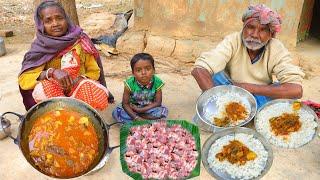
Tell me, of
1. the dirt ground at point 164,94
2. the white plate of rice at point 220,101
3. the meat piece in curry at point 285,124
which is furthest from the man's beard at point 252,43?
the dirt ground at point 164,94

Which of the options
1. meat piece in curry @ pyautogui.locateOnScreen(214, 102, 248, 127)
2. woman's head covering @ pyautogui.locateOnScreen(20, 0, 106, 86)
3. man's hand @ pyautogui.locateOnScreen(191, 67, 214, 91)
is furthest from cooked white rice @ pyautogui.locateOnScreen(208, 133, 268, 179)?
woman's head covering @ pyautogui.locateOnScreen(20, 0, 106, 86)

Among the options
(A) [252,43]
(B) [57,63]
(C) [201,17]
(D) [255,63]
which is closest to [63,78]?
(B) [57,63]

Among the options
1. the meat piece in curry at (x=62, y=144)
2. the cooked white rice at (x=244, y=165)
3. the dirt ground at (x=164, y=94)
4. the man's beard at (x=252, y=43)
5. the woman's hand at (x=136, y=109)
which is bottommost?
the dirt ground at (x=164, y=94)

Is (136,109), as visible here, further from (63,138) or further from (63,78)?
(63,138)

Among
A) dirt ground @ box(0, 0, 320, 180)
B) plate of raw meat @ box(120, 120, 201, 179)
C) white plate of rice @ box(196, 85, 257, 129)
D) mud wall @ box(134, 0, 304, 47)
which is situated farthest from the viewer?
mud wall @ box(134, 0, 304, 47)

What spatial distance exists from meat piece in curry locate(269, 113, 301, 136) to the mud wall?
6.42ft

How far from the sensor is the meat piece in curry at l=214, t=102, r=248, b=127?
328 cm

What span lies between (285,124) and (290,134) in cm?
9

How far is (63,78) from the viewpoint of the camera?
3.16m

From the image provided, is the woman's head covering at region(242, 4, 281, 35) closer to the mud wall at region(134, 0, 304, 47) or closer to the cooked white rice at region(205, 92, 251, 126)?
the cooked white rice at region(205, 92, 251, 126)

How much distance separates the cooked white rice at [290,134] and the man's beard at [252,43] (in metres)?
0.53

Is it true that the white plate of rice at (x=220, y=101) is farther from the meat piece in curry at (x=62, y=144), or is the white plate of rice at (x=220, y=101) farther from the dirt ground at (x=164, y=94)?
the meat piece in curry at (x=62, y=144)

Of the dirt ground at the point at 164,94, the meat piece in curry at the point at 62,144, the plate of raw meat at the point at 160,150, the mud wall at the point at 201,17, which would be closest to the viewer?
the meat piece in curry at the point at 62,144

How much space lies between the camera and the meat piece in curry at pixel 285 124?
3201 mm
